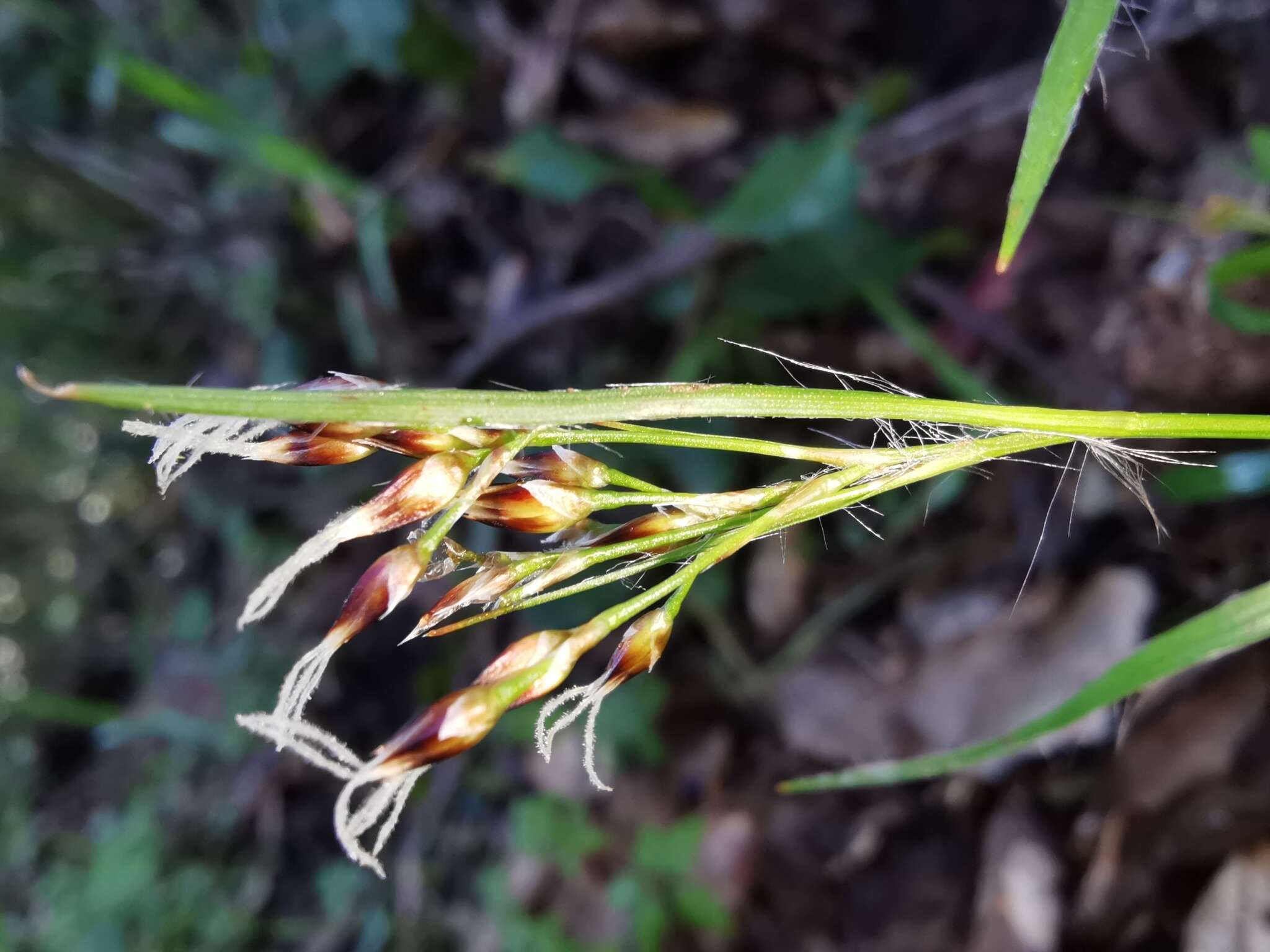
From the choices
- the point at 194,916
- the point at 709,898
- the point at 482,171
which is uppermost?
the point at 482,171

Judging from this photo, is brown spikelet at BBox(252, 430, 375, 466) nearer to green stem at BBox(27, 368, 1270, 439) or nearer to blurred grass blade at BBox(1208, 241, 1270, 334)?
green stem at BBox(27, 368, 1270, 439)

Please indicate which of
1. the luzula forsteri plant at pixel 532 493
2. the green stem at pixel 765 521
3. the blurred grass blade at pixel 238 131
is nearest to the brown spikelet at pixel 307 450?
the luzula forsteri plant at pixel 532 493

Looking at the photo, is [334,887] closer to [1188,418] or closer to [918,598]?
[918,598]

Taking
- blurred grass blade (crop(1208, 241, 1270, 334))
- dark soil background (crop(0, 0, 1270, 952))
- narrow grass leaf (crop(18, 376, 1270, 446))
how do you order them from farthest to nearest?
dark soil background (crop(0, 0, 1270, 952)) → blurred grass blade (crop(1208, 241, 1270, 334)) → narrow grass leaf (crop(18, 376, 1270, 446))

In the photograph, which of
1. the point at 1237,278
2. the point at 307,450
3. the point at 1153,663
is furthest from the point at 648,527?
the point at 1237,278

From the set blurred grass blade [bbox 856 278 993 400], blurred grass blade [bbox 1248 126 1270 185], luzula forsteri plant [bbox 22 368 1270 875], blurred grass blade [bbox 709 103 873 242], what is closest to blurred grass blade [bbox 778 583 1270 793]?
luzula forsteri plant [bbox 22 368 1270 875]

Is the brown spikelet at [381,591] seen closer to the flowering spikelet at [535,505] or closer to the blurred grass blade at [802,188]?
the flowering spikelet at [535,505]

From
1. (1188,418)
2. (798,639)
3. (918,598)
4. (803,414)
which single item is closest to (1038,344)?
(918,598)
